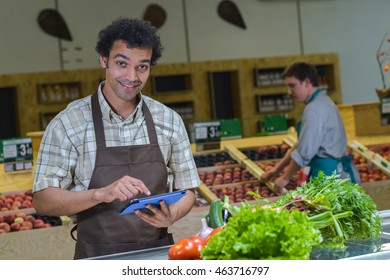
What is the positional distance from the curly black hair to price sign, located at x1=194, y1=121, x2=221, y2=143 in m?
3.02

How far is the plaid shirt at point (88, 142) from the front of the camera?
3.08m

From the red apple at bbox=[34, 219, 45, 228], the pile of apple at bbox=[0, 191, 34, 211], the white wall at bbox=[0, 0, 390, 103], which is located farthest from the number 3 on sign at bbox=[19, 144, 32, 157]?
the white wall at bbox=[0, 0, 390, 103]

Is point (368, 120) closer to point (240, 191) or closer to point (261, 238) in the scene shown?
point (240, 191)

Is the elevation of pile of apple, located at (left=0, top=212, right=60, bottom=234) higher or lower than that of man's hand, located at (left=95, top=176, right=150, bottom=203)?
lower

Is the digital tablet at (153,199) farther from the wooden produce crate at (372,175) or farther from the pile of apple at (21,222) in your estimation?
the wooden produce crate at (372,175)

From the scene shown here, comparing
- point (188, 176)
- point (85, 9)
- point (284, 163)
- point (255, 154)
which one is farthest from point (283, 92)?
point (188, 176)

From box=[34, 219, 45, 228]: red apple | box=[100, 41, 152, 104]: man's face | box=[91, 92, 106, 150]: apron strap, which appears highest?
box=[100, 41, 152, 104]: man's face

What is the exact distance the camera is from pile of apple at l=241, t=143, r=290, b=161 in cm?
660

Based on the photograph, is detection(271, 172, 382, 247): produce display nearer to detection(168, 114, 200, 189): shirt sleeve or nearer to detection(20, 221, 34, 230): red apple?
detection(168, 114, 200, 189): shirt sleeve

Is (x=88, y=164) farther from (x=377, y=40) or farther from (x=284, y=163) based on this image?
(x=377, y=40)

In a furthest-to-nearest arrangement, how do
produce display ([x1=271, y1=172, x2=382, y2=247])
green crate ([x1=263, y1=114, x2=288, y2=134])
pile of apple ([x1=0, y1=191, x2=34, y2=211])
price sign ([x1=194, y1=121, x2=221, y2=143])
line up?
green crate ([x1=263, y1=114, x2=288, y2=134]), price sign ([x1=194, y1=121, x2=221, y2=143]), pile of apple ([x1=0, y1=191, x2=34, y2=211]), produce display ([x1=271, y1=172, x2=382, y2=247])

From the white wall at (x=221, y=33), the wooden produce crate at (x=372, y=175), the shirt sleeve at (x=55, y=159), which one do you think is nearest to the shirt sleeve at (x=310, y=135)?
the wooden produce crate at (x=372, y=175)

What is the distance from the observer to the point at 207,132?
6348 mm

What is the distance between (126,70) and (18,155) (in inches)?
116
